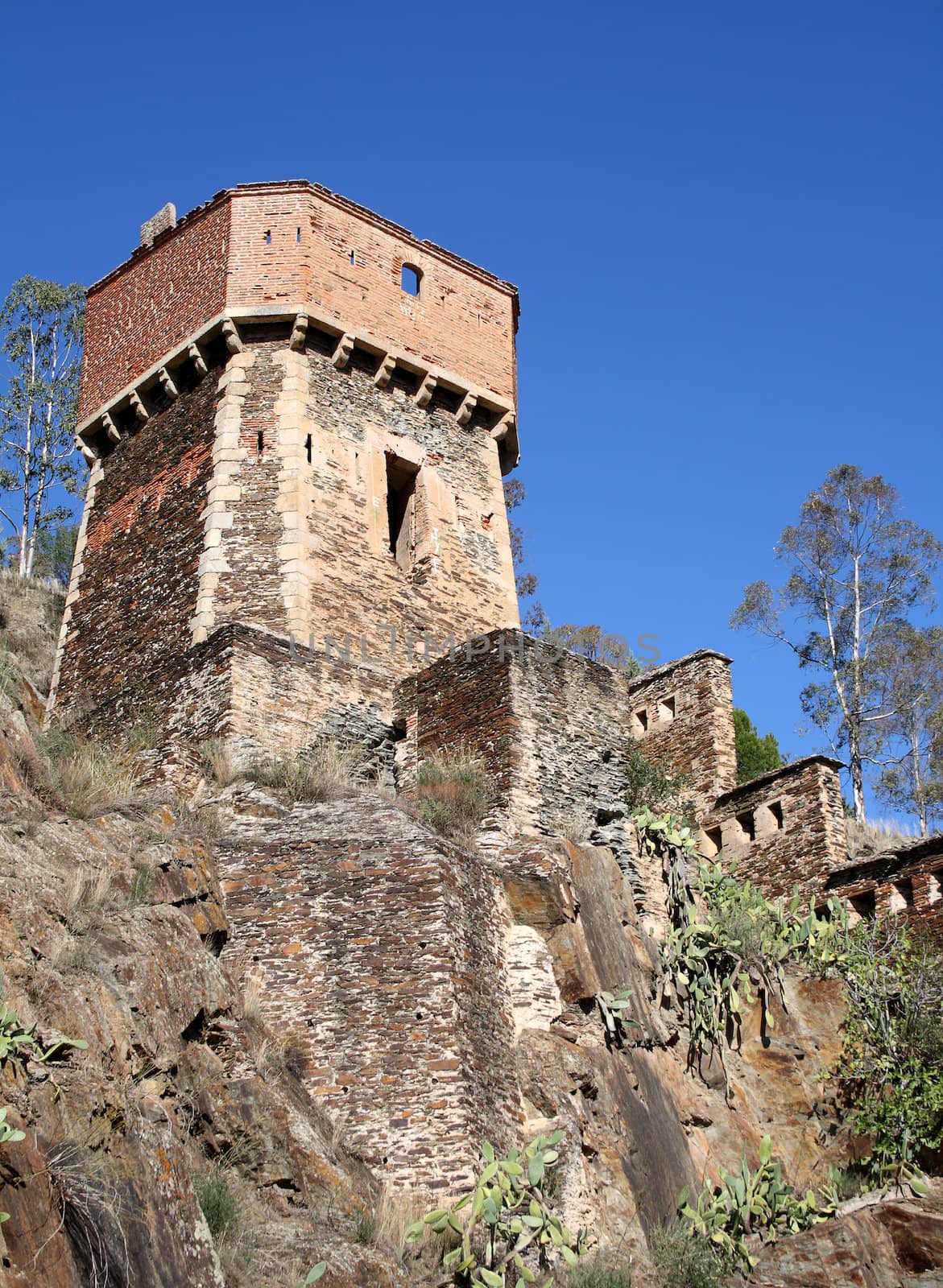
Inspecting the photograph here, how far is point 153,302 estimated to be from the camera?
2161cm

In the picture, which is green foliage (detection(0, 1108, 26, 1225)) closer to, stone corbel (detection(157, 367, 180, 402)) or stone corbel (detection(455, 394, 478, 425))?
stone corbel (detection(157, 367, 180, 402))

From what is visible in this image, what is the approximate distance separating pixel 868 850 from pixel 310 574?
313 inches

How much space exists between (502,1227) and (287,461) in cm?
1070

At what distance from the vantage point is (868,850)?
20.1 meters

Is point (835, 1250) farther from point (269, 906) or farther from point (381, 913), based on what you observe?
point (269, 906)

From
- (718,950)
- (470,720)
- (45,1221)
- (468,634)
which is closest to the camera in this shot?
(45,1221)

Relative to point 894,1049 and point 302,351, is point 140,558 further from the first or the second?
point 894,1049

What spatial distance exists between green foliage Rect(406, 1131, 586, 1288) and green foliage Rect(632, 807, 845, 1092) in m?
3.65

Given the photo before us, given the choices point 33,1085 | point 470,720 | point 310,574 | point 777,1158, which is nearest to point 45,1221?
point 33,1085

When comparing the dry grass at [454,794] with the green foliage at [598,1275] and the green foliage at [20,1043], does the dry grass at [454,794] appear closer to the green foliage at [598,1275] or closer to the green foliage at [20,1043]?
the green foliage at [598,1275]

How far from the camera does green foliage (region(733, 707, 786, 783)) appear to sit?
26141 mm

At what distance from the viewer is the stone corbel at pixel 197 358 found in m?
20.2

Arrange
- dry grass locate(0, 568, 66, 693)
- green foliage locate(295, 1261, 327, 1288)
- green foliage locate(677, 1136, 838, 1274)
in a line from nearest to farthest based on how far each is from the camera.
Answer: green foliage locate(295, 1261, 327, 1288), green foliage locate(677, 1136, 838, 1274), dry grass locate(0, 568, 66, 693)

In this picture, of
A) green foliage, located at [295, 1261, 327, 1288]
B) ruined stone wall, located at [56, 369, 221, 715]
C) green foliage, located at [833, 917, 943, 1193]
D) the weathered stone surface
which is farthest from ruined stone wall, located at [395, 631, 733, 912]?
green foliage, located at [295, 1261, 327, 1288]
